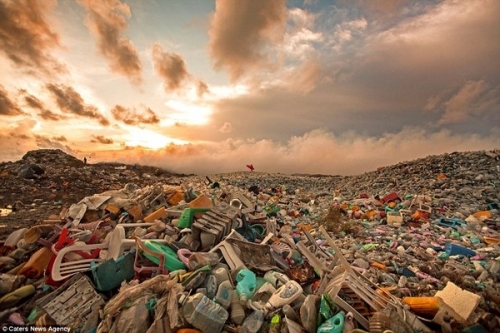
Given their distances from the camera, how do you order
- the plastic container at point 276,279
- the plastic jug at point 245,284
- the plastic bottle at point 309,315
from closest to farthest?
the plastic bottle at point 309,315 < the plastic jug at point 245,284 < the plastic container at point 276,279

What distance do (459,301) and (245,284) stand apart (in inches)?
90.1

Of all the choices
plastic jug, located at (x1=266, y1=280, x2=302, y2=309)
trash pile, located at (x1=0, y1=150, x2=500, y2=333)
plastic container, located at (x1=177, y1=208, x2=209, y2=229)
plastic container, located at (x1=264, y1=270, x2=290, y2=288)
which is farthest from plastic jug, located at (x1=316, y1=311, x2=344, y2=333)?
plastic container, located at (x1=177, y1=208, x2=209, y2=229)

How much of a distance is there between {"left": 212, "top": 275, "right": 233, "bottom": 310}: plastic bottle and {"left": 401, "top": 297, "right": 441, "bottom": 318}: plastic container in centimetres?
207

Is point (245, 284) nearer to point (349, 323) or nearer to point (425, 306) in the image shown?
point (349, 323)

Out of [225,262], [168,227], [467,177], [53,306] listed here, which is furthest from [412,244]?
[467,177]

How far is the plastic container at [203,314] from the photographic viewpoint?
2658 mm

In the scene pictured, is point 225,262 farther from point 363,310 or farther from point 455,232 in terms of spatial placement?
point 455,232

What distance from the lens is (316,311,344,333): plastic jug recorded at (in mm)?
2611

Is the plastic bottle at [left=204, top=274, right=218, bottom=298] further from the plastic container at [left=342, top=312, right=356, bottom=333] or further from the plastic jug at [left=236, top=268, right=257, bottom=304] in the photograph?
the plastic container at [left=342, top=312, right=356, bottom=333]

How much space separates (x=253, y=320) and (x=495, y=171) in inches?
499

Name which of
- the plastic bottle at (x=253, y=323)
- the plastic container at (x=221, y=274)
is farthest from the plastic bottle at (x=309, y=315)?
the plastic container at (x=221, y=274)

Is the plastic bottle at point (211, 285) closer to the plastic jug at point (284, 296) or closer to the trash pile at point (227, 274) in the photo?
the trash pile at point (227, 274)

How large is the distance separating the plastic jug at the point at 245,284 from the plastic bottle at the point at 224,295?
0.12 meters

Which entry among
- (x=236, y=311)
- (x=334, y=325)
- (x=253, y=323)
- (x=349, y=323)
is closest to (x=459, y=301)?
(x=349, y=323)
